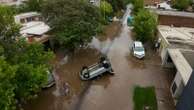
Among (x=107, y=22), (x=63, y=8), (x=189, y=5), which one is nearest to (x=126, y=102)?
(x=63, y=8)

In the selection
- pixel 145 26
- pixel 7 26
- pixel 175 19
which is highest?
pixel 7 26

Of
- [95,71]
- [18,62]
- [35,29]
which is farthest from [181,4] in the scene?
[18,62]

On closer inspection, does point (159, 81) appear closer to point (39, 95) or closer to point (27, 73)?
point (39, 95)

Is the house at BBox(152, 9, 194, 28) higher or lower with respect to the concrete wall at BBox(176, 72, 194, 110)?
higher

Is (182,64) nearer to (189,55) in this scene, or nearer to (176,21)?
(189,55)

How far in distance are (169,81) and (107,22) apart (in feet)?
65.5

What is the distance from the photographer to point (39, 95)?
15.6 meters

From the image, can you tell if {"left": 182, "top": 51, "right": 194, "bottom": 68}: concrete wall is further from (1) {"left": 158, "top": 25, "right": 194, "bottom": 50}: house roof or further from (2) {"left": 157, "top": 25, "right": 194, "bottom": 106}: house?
(1) {"left": 158, "top": 25, "right": 194, "bottom": 50}: house roof

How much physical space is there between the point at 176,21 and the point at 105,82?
18.0 metres

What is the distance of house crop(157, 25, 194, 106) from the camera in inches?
565

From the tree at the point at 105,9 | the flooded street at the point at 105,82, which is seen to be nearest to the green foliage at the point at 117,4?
the tree at the point at 105,9

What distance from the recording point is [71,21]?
21062 millimetres

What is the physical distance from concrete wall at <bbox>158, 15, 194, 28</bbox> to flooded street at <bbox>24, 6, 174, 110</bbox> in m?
7.90

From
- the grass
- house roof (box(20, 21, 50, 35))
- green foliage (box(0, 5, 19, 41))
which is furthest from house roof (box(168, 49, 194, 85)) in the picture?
house roof (box(20, 21, 50, 35))
